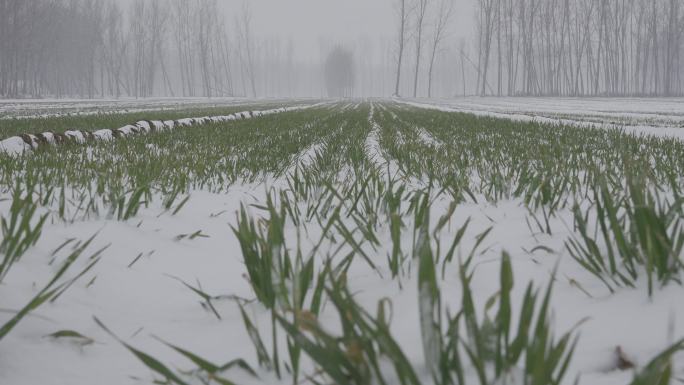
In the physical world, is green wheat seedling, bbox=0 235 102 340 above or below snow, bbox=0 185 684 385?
above

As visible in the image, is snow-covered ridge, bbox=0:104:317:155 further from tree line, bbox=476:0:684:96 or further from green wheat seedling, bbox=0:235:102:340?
tree line, bbox=476:0:684:96

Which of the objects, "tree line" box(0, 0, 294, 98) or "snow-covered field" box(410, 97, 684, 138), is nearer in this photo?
"snow-covered field" box(410, 97, 684, 138)

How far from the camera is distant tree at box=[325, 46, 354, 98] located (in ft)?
279

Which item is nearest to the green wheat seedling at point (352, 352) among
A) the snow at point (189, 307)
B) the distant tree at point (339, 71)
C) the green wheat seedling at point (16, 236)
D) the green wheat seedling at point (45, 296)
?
the snow at point (189, 307)

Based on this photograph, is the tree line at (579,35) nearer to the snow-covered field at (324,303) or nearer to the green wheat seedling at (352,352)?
the snow-covered field at (324,303)

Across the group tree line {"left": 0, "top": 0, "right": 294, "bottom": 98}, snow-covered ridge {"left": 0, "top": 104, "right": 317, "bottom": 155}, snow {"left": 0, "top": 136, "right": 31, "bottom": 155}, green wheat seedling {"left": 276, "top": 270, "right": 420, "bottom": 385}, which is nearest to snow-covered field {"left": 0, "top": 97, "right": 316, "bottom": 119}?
snow-covered ridge {"left": 0, "top": 104, "right": 317, "bottom": 155}

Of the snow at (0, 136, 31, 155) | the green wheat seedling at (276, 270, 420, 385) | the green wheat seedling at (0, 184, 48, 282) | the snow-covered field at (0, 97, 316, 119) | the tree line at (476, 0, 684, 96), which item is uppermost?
the tree line at (476, 0, 684, 96)

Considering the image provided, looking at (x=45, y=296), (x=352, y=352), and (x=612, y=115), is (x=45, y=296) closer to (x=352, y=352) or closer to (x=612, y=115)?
(x=352, y=352)

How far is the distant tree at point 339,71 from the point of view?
85.1 metres

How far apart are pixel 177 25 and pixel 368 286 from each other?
71.9m

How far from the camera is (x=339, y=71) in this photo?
281 ft

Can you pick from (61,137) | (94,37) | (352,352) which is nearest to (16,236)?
(352,352)

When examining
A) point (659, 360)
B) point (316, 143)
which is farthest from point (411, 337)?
point (316, 143)

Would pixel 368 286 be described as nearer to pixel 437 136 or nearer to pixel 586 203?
pixel 586 203
